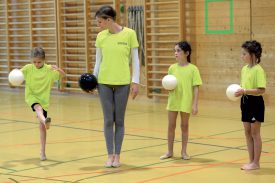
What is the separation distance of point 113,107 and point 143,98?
23.1 feet

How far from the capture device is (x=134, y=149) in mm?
7586

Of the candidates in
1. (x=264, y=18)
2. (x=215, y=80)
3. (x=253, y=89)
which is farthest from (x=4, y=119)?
(x=253, y=89)

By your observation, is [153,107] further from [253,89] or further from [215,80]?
[253,89]

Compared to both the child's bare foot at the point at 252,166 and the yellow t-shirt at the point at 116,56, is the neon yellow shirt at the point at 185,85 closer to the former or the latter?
the yellow t-shirt at the point at 116,56

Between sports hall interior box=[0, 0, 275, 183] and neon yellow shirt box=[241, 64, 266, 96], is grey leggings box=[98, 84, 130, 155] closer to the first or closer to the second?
sports hall interior box=[0, 0, 275, 183]

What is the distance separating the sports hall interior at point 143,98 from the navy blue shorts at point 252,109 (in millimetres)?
556

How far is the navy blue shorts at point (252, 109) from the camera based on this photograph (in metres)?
6.01

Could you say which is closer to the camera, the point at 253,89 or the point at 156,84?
the point at 253,89

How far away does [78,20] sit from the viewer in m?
14.9

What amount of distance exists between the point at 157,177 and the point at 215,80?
6468mm

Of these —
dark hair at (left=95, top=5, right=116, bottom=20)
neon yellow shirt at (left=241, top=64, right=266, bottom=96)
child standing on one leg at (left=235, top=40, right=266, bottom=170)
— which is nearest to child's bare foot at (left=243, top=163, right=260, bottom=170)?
child standing on one leg at (left=235, top=40, right=266, bottom=170)

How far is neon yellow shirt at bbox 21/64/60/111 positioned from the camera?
6945mm

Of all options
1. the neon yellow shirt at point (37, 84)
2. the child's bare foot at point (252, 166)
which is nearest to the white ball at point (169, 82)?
the child's bare foot at point (252, 166)

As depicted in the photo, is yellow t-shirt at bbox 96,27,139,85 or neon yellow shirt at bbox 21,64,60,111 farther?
neon yellow shirt at bbox 21,64,60,111
